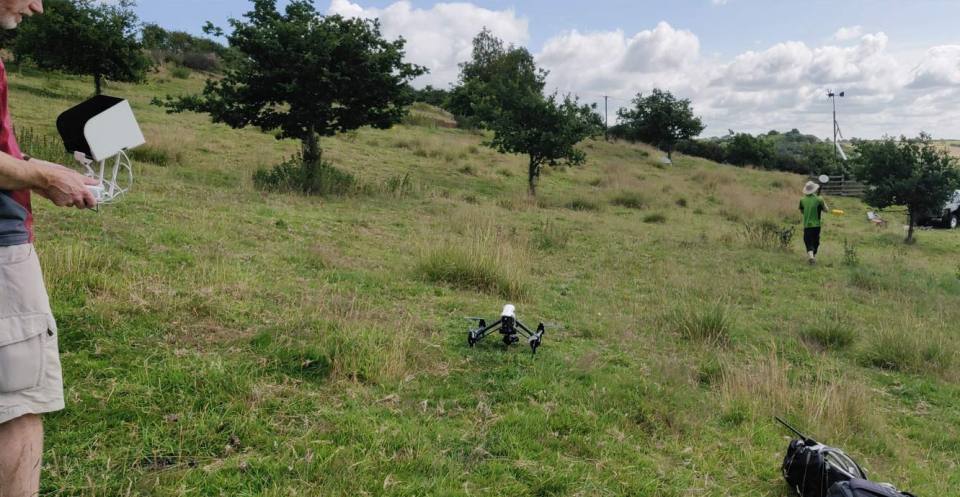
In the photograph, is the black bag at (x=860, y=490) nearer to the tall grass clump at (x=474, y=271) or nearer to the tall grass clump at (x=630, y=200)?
the tall grass clump at (x=474, y=271)

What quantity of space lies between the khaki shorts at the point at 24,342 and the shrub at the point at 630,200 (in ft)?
54.8

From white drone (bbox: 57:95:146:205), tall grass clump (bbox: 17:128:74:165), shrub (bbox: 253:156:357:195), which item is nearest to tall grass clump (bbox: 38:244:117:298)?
white drone (bbox: 57:95:146:205)

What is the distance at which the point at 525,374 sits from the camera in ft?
13.7

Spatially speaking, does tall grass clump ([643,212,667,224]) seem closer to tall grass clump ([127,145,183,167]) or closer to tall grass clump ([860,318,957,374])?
tall grass clump ([860,318,957,374])

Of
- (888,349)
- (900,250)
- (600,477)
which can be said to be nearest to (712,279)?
(888,349)

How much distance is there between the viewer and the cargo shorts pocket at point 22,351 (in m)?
1.70

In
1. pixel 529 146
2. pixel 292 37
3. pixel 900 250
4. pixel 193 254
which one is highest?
pixel 292 37

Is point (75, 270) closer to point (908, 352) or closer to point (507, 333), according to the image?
point (507, 333)

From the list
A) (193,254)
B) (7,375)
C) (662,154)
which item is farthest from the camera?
(662,154)

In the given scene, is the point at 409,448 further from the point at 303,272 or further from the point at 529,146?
the point at 529,146

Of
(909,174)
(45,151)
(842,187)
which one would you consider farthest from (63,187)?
(842,187)

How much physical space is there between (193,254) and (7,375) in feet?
14.1

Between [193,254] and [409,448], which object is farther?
[193,254]

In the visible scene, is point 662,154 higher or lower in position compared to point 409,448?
higher
